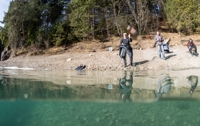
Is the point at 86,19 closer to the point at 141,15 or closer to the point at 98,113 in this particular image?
the point at 141,15

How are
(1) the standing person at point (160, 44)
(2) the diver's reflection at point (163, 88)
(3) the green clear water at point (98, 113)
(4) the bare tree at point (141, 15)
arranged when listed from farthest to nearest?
(4) the bare tree at point (141, 15), (1) the standing person at point (160, 44), (2) the diver's reflection at point (163, 88), (3) the green clear water at point (98, 113)

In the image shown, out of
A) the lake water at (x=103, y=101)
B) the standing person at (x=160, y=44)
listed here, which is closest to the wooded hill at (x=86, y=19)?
the standing person at (x=160, y=44)

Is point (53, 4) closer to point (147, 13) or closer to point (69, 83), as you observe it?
point (147, 13)

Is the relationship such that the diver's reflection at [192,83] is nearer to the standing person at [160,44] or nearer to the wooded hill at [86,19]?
the standing person at [160,44]

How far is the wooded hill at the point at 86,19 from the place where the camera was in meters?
23.6

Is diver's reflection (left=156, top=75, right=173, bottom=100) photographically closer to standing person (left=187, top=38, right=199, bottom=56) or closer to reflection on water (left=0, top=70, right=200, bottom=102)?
reflection on water (left=0, top=70, right=200, bottom=102)

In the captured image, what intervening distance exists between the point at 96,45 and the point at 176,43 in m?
Answer: 8.54

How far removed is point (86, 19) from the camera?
23844mm

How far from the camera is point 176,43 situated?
71.2 ft

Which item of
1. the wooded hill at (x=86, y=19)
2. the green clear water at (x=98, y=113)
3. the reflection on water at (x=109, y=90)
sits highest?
the wooded hill at (x=86, y=19)

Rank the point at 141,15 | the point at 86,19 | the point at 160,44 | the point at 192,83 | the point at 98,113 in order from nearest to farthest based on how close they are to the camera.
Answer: the point at 98,113 < the point at 192,83 < the point at 160,44 < the point at 86,19 < the point at 141,15

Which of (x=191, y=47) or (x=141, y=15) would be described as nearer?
(x=191, y=47)

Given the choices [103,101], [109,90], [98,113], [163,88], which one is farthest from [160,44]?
[98,113]

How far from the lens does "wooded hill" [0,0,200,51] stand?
23.6 meters
